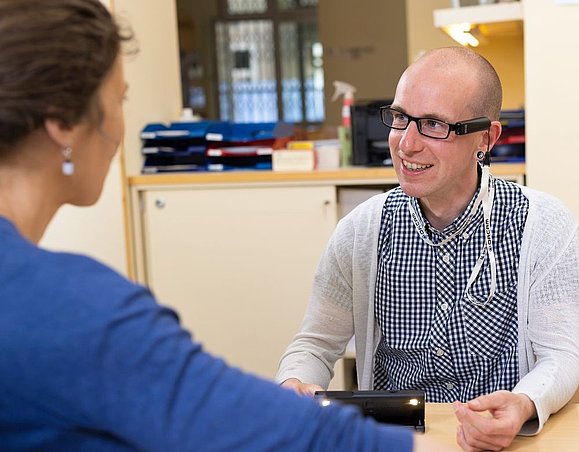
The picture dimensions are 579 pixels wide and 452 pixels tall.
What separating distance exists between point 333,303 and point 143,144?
5.35ft

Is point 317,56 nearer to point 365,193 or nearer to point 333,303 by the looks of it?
point 365,193

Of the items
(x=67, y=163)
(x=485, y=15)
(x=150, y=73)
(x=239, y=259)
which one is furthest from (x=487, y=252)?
(x=150, y=73)

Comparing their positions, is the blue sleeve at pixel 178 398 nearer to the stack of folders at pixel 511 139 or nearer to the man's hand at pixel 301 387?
the man's hand at pixel 301 387

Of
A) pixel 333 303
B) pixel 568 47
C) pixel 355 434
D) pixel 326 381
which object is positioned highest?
pixel 568 47

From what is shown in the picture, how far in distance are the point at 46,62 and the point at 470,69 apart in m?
1.17

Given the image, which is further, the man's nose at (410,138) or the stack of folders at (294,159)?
the stack of folders at (294,159)

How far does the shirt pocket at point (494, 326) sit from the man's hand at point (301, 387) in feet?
1.16

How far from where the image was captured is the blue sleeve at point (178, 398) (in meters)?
0.76

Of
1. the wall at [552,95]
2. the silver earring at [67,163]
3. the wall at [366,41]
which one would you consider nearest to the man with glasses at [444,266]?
the silver earring at [67,163]

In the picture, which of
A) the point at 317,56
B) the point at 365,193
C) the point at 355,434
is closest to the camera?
the point at 355,434

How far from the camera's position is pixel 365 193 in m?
3.09

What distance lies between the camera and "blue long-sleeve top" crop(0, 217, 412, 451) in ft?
2.48

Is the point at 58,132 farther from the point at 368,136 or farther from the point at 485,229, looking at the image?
the point at 368,136

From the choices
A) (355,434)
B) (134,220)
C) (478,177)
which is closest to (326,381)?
(478,177)
